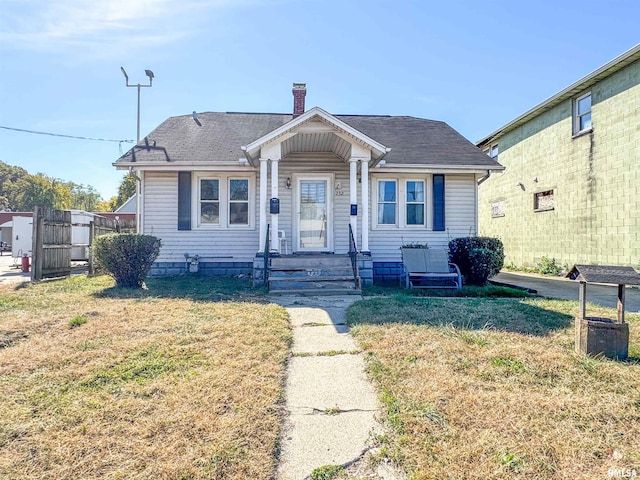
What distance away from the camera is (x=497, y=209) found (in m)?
16.5

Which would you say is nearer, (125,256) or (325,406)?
(325,406)

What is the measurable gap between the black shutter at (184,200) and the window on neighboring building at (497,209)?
13234mm

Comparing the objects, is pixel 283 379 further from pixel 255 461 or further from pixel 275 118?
pixel 275 118

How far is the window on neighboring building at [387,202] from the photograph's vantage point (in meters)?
10.4

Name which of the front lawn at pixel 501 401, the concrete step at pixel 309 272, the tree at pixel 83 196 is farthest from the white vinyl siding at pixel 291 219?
the tree at pixel 83 196

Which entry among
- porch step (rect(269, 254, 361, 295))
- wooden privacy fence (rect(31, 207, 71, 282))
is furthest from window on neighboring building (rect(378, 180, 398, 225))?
wooden privacy fence (rect(31, 207, 71, 282))

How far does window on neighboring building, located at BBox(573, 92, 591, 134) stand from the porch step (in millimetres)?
9427

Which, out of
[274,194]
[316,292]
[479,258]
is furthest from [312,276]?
[479,258]

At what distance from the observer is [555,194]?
504 inches

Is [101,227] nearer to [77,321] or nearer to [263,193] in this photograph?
[263,193]

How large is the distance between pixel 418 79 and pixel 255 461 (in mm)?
12861

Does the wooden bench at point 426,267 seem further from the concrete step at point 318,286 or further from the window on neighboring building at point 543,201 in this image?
the window on neighboring building at point 543,201

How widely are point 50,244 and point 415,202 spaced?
985 centimetres

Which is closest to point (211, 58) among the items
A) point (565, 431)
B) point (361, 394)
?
point (361, 394)
